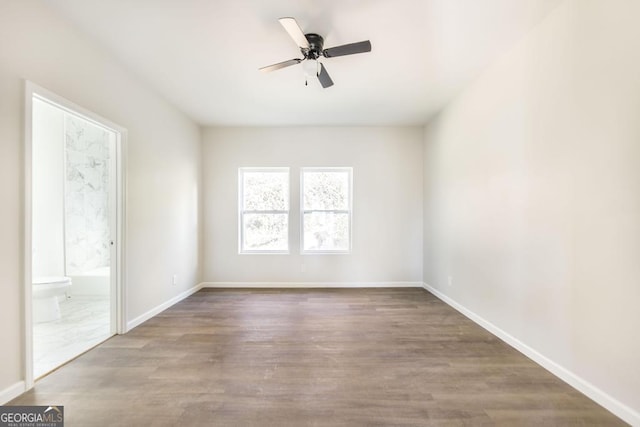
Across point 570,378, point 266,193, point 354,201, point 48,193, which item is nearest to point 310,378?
point 570,378

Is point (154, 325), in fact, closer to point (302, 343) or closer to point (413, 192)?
point (302, 343)

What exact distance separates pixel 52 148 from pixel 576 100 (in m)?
6.00

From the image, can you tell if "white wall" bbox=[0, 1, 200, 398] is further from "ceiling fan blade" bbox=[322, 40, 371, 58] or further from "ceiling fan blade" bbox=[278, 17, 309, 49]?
"ceiling fan blade" bbox=[322, 40, 371, 58]

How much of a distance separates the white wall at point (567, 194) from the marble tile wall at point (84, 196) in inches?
203

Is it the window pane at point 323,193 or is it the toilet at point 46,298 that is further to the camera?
the window pane at point 323,193

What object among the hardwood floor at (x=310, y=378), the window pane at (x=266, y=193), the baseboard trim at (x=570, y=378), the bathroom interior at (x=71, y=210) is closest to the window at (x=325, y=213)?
the window pane at (x=266, y=193)

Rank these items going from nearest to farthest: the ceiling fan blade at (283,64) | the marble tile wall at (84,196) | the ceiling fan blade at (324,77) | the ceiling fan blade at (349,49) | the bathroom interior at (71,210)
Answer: the ceiling fan blade at (349,49) < the ceiling fan blade at (283,64) < the ceiling fan blade at (324,77) < the bathroom interior at (71,210) < the marble tile wall at (84,196)

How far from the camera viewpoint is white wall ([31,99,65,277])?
3854mm

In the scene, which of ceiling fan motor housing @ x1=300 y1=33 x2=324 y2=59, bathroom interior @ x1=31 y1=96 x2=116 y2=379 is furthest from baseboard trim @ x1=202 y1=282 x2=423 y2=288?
ceiling fan motor housing @ x1=300 y1=33 x2=324 y2=59

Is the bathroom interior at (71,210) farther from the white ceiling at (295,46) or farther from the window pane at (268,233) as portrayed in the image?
the window pane at (268,233)

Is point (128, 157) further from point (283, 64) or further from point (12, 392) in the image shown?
point (12, 392)

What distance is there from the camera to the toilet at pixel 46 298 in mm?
3021

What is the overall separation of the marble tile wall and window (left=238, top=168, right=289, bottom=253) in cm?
209

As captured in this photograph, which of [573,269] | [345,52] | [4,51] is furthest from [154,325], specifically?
Answer: [573,269]
